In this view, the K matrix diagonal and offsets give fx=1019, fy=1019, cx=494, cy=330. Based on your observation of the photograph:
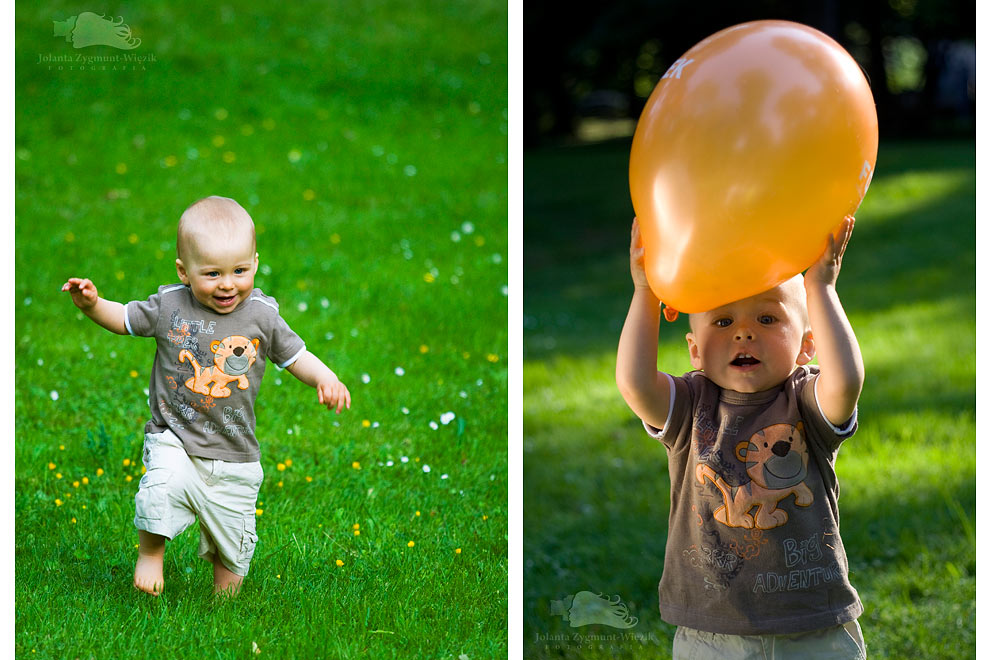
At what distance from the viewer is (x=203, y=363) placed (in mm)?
2848

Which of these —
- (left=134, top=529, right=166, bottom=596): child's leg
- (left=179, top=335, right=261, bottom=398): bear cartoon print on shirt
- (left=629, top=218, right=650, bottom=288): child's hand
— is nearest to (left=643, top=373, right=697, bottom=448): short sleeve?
(left=629, top=218, right=650, bottom=288): child's hand

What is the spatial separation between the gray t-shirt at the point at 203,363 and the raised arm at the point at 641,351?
990mm

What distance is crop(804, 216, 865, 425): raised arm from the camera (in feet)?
7.63

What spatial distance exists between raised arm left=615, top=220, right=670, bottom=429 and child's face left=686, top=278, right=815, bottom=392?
135 millimetres

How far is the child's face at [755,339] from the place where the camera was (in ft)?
8.15

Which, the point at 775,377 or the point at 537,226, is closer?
the point at 775,377

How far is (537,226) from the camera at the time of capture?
39.8ft

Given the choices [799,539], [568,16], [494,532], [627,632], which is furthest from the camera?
[568,16]

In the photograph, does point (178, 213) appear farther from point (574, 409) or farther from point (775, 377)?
point (775, 377)

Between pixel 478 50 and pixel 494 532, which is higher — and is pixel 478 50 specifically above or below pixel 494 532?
above

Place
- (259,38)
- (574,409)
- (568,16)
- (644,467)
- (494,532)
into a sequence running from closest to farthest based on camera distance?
(494,532)
(644,467)
(574,409)
(259,38)
(568,16)

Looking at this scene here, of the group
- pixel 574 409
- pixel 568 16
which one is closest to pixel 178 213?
pixel 574 409

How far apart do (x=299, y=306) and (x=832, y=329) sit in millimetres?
3255

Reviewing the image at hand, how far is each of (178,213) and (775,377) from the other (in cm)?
428
